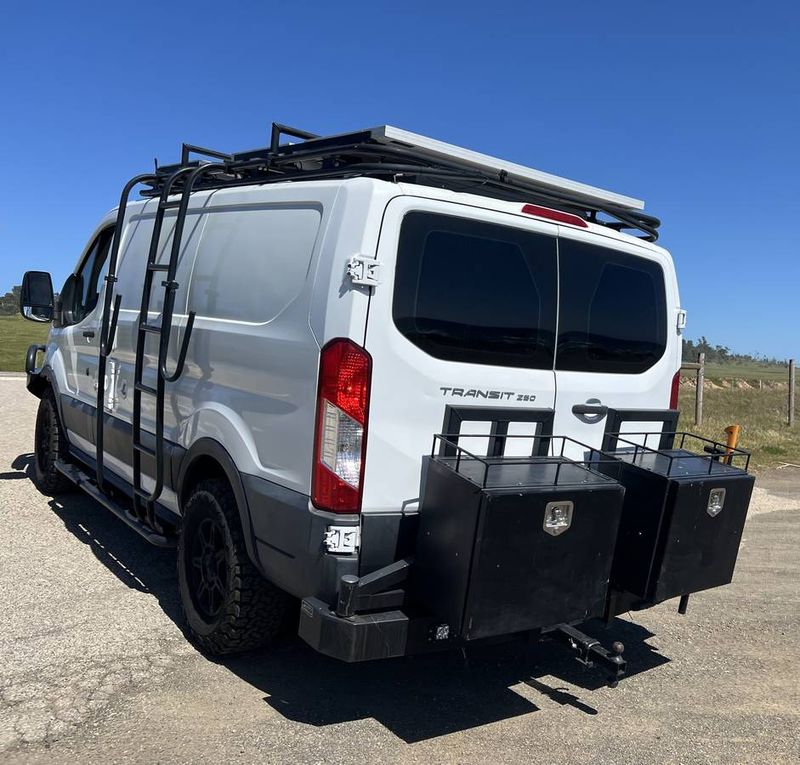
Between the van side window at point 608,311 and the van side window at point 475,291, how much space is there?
11cm

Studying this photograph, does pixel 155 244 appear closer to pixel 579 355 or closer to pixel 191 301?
pixel 191 301

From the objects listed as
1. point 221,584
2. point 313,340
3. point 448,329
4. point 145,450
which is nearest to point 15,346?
point 145,450

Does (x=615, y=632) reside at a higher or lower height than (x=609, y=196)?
lower

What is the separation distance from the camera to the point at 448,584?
300cm

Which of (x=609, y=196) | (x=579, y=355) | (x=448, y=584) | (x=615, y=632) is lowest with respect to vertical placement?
(x=615, y=632)

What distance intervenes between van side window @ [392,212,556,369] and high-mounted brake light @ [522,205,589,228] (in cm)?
10

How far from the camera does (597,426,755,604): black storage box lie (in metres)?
3.38

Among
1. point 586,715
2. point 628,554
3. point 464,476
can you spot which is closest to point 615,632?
point 586,715

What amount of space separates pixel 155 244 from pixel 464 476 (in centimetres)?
253

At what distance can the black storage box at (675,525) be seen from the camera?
3.38 m

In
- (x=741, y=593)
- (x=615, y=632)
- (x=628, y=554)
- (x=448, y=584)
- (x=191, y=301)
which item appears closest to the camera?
(x=448, y=584)

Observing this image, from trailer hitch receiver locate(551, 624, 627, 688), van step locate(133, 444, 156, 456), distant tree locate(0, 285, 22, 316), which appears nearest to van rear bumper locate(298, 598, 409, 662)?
trailer hitch receiver locate(551, 624, 627, 688)

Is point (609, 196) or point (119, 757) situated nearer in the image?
point (119, 757)

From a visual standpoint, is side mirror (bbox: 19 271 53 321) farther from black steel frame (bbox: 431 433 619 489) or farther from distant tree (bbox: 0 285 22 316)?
distant tree (bbox: 0 285 22 316)
